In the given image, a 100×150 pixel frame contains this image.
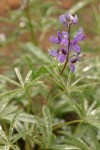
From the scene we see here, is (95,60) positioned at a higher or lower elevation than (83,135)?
higher

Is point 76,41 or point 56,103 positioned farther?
point 56,103

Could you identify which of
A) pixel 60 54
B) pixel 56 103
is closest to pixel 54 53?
pixel 60 54

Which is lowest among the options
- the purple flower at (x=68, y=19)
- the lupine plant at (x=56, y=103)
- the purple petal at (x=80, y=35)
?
the lupine plant at (x=56, y=103)

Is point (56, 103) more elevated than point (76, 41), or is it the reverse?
point (76, 41)

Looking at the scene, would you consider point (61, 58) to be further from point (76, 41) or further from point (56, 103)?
point (56, 103)

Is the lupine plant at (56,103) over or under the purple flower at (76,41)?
under

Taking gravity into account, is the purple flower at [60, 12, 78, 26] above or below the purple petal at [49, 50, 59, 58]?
above

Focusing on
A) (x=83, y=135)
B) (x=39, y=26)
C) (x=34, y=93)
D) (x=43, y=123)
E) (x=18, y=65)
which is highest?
(x=39, y=26)

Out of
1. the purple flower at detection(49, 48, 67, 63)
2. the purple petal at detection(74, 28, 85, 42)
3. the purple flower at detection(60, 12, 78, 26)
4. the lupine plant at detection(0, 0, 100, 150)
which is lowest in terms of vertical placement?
the lupine plant at detection(0, 0, 100, 150)

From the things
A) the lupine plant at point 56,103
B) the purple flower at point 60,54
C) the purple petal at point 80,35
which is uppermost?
the purple petal at point 80,35

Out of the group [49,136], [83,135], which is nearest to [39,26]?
[83,135]

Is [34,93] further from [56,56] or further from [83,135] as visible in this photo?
[56,56]
